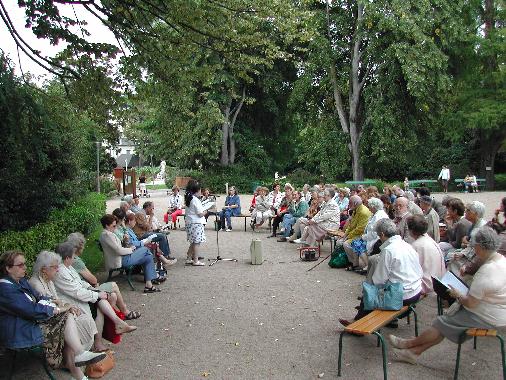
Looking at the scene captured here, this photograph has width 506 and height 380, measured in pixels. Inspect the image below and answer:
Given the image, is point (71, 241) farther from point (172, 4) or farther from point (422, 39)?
point (422, 39)

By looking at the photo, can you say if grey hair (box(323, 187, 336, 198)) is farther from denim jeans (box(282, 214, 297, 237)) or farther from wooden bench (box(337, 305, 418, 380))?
wooden bench (box(337, 305, 418, 380))

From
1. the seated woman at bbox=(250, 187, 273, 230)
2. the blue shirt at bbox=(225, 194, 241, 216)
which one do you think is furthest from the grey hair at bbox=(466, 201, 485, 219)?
the blue shirt at bbox=(225, 194, 241, 216)

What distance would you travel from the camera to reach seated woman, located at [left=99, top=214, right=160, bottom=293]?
7.56 metres

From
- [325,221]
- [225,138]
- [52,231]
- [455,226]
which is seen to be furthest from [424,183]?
[52,231]

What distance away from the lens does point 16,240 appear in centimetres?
751

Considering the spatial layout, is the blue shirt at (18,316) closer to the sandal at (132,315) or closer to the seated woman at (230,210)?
the sandal at (132,315)

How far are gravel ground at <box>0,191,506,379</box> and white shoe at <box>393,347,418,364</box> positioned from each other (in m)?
0.08

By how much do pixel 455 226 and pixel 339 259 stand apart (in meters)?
2.68

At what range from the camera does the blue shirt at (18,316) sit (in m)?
4.29

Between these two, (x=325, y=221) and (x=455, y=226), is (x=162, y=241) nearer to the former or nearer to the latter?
(x=325, y=221)

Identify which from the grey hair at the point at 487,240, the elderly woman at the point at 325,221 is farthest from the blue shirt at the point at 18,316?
the elderly woman at the point at 325,221

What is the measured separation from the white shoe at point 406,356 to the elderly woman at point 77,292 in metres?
3.00

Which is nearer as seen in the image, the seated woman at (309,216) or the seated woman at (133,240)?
the seated woman at (133,240)

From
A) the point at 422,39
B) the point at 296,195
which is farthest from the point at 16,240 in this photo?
the point at 422,39
